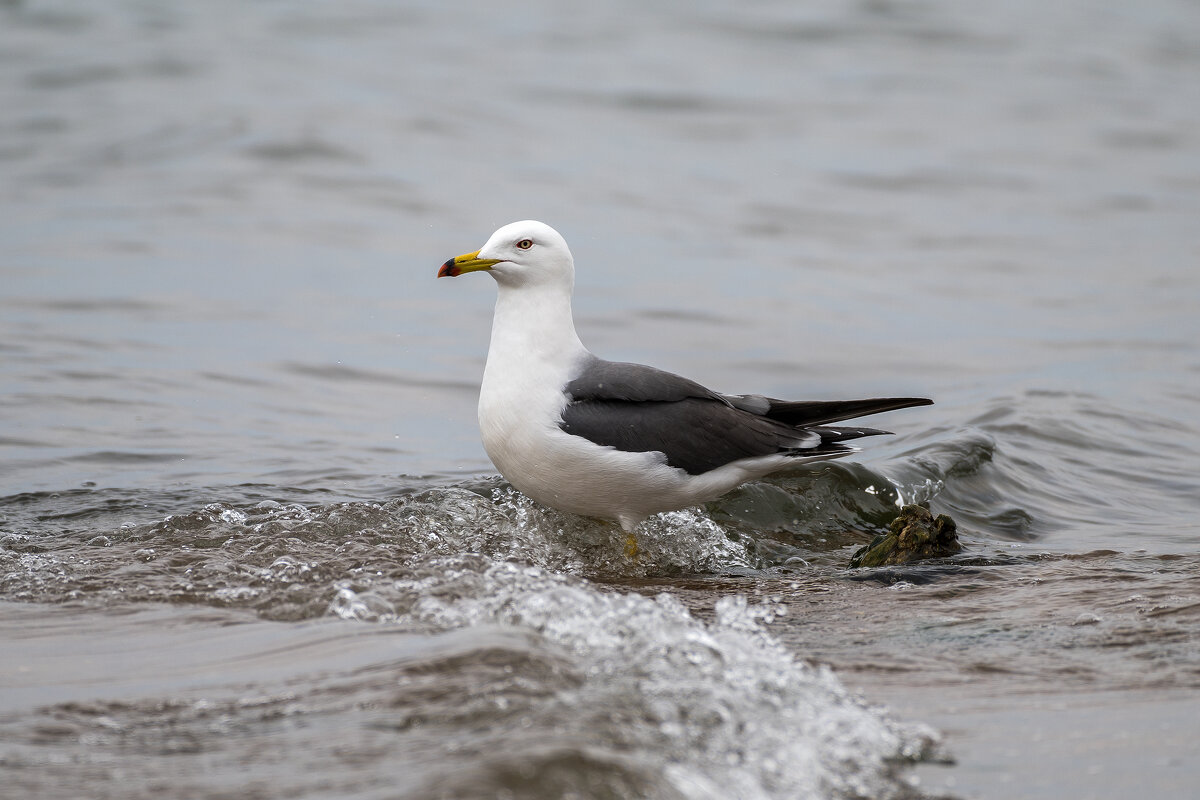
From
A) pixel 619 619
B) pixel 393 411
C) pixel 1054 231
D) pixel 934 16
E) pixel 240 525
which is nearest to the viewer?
pixel 619 619

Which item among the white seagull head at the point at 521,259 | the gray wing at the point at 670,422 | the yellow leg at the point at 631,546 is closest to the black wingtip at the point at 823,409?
the gray wing at the point at 670,422

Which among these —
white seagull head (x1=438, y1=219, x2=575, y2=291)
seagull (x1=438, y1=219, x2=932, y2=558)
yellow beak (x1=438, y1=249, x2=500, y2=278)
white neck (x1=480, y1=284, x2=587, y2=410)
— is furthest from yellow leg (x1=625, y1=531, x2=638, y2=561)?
Answer: yellow beak (x1=438, y1=249, x2=500, y2=278)

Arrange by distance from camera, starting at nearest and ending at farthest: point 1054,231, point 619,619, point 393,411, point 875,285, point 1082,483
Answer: point 619,619, point 1082,483, point 393,411, point 875,285, point 1054,231

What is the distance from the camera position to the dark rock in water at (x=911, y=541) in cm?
534

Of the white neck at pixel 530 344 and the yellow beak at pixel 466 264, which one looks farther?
the yellow beak at pixel 466 264

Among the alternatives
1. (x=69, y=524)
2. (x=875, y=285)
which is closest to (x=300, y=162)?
(x=875, y=285)

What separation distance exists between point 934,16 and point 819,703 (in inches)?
890

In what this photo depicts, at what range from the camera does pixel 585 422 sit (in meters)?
5.25

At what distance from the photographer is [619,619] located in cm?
374

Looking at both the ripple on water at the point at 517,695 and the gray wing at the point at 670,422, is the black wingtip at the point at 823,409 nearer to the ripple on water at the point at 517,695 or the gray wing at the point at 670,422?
the gray wing at the point at 670,422

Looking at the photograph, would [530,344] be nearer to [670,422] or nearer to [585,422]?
[585,422]

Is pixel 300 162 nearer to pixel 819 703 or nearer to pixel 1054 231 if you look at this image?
pixel 1054 231

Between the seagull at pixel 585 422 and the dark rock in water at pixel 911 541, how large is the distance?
0.55 m

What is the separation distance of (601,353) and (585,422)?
445 cm
